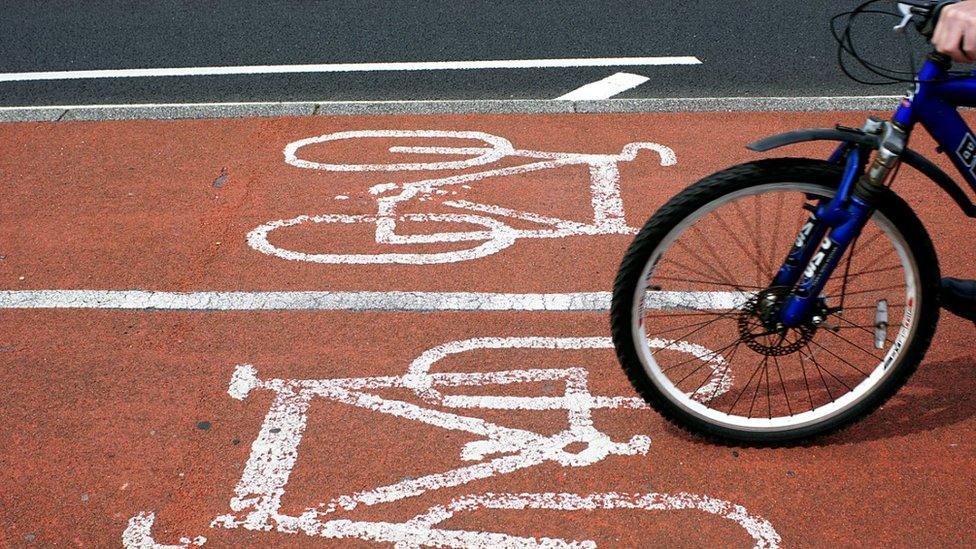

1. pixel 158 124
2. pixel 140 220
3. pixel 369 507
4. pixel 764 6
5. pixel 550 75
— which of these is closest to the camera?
pixel 369 507

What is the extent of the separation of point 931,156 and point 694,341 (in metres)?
2.59

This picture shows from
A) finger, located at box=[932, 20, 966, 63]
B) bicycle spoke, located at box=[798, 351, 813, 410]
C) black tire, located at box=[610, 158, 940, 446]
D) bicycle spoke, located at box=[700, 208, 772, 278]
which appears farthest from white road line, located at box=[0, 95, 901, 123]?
finger, located at box=[932, 20, 966, 63]

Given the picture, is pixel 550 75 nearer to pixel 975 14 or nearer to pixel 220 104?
pixel 220 104

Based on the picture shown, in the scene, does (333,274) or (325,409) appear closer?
(325,409)

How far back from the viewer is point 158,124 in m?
6.50

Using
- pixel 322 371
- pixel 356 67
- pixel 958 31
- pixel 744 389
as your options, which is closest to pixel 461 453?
pixel 322 371

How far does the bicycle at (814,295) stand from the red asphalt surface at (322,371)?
181mm

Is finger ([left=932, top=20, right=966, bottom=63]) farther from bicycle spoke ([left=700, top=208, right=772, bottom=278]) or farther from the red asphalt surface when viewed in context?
bicycle spoke ([left=700, top=208, right=772, bottom=278])

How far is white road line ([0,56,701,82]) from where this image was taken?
7531 millimetres

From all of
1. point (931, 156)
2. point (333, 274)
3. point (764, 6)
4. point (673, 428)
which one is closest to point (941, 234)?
point (931, 156)

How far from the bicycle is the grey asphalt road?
3.30 meters

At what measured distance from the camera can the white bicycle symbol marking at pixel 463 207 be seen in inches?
192

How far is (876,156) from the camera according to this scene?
3094 mm

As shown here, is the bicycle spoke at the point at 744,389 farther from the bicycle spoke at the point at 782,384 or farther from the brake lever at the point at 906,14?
the brake lever at the point at 906,14
